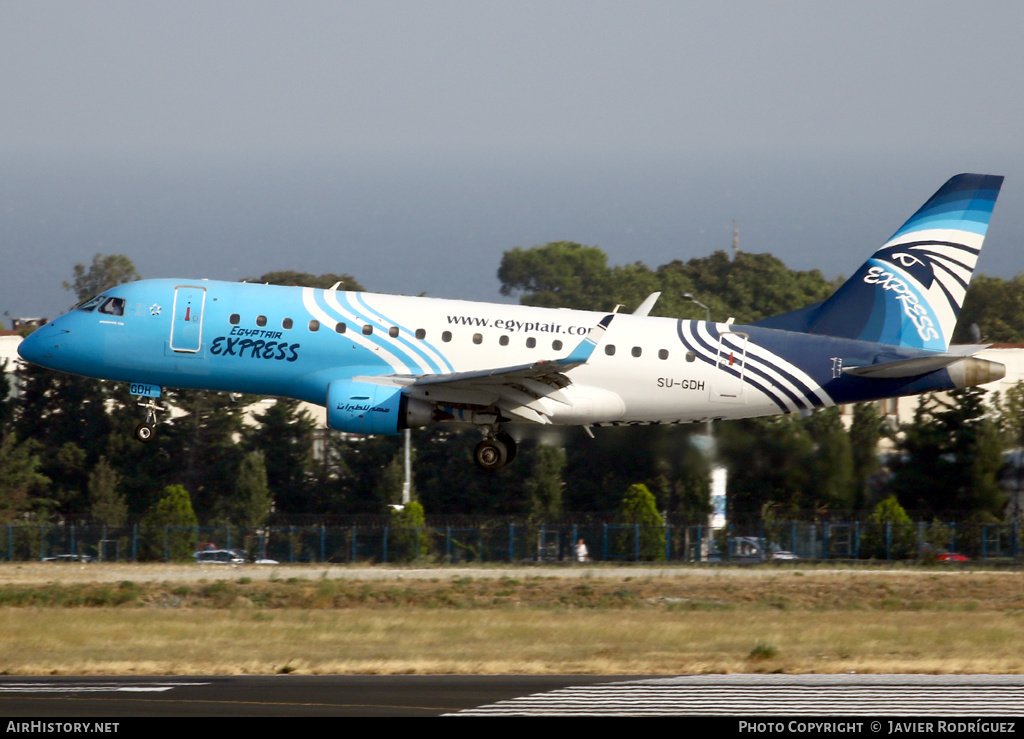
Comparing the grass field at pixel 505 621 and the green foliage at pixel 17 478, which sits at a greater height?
the green foliage at pixel 17 478

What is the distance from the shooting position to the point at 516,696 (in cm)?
1748

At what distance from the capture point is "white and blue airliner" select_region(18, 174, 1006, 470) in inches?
1174

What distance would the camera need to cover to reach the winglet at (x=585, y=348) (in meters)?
28.0

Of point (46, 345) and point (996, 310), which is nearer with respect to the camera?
point (46, 345)

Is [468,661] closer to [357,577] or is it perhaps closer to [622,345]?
[622,345]

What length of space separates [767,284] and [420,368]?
71797 mm

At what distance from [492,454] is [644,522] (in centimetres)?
1573

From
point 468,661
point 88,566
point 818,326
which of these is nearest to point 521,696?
point 468,661

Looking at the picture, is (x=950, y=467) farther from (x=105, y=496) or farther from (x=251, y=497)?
(x=105, y=496)

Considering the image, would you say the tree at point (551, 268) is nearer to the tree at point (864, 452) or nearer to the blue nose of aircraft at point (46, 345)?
the tree at point (864, 452)

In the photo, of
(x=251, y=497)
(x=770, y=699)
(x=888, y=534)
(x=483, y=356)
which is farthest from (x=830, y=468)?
(x=251, y=497)

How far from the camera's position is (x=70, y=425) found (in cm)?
6378

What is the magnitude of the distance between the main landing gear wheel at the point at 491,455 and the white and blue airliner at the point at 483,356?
0.12ft

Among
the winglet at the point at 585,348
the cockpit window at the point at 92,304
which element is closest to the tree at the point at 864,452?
the winglet at the point at 585,348
